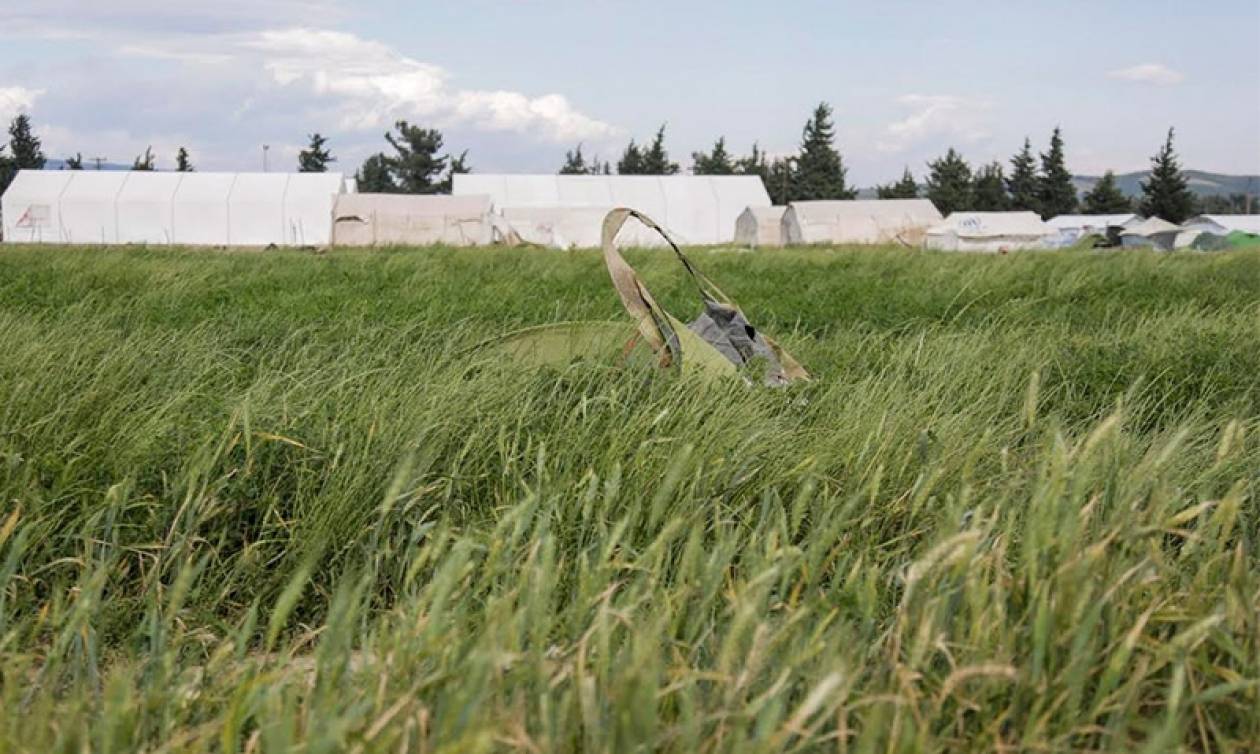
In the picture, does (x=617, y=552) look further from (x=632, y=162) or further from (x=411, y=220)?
(x=632, y=162)

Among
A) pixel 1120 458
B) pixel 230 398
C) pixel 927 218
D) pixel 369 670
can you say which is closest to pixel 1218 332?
pixel 1120 458

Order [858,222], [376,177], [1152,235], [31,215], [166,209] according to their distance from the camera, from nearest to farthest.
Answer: [31,215] < [166,209] < [858,222] < [1152,235] < [376,177]

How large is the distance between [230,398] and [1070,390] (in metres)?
3.20

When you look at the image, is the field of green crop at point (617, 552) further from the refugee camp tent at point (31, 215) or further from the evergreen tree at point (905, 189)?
the evergreen tree at point (905, 189)

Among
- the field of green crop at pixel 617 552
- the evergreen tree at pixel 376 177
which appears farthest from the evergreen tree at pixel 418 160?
the field of green crop at pixel 617 552

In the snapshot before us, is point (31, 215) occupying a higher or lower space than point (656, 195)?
lower

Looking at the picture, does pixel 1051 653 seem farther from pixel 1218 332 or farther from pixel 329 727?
pixel 1218 332

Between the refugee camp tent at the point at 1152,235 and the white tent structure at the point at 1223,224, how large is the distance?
4.79 ft

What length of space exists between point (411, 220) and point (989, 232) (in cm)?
1658

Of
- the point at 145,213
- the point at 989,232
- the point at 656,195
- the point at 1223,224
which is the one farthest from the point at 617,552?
the point at 1223,224

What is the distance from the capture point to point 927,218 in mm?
40281

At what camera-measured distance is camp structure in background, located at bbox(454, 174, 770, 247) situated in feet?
139

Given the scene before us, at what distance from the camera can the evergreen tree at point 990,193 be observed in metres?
62.9

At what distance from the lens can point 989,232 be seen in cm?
3866
